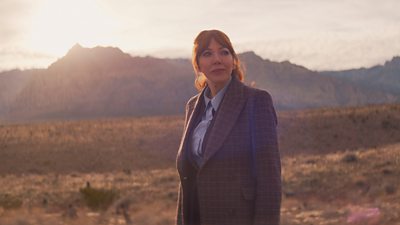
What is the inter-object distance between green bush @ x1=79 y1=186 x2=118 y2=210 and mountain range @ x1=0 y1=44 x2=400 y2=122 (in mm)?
99184

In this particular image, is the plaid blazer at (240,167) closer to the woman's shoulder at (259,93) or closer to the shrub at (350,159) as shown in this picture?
the woman's shoulder at (259,93)

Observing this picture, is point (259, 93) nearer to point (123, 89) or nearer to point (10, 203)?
point (10, 203)

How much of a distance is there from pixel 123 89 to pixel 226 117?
121m

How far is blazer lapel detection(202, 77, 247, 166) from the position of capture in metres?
3.11

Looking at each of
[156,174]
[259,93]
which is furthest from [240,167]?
[156,174]

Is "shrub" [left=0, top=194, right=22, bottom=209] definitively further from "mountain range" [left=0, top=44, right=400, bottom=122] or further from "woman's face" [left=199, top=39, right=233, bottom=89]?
"mountain range" [left=0, top=44, right=400, bottom=122]

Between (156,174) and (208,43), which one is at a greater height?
(208,43)

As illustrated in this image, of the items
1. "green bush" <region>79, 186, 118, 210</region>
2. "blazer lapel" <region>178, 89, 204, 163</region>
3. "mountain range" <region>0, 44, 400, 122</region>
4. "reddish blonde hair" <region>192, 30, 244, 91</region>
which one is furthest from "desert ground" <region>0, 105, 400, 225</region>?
"mountain range" <region>0, 44, 400, 122</region>

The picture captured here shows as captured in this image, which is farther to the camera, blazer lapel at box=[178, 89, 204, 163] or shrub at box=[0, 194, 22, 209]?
shrub at box=[0, 194, 22, 209]

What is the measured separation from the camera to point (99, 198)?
14195 millimetres

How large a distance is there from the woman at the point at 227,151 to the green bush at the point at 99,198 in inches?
426

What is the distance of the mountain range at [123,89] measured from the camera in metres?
119

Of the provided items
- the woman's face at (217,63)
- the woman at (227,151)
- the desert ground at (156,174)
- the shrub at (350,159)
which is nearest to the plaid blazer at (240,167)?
the woman at (227,151)

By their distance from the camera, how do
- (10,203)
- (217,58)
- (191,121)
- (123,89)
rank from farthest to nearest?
(123,89)
(10,203)
(191,121)
(217,58)
